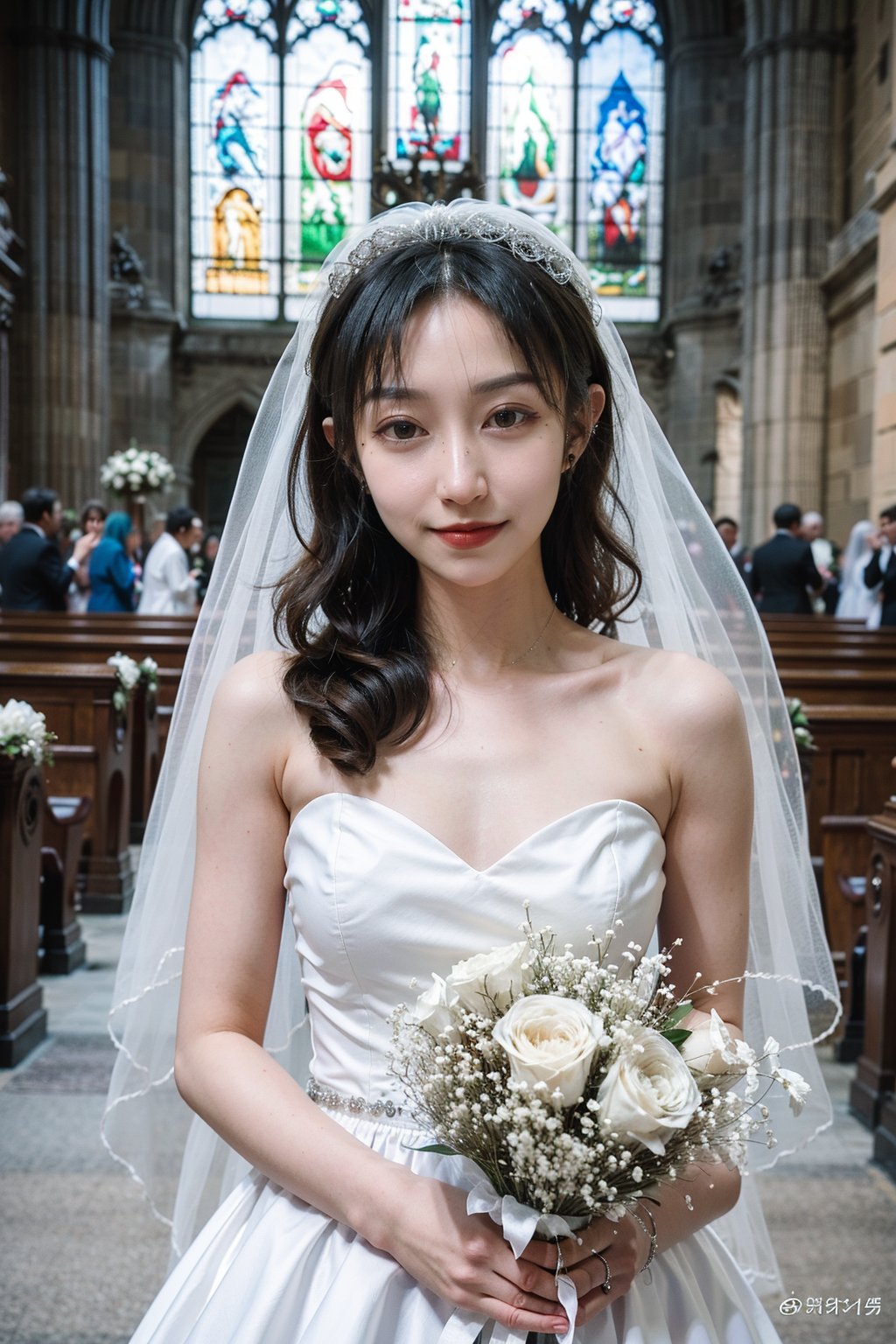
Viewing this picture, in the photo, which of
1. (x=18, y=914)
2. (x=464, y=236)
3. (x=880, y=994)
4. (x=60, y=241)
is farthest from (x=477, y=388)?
(x=60, y=241)

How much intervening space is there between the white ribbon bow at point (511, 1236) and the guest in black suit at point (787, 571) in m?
9.09

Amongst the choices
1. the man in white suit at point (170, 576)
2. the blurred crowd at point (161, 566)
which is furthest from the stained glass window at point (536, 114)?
the man in white suit at point (170, 576)

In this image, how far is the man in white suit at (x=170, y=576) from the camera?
957cm

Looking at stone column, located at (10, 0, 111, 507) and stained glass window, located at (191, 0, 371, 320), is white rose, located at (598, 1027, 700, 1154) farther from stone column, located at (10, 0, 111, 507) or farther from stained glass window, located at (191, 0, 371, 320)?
stained glass window, located at (191, 0, 371, 320)

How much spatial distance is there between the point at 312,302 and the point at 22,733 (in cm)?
297

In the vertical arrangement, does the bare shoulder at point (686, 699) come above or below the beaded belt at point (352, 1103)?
above

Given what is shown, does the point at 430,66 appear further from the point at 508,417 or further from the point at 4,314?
the point at 508,417

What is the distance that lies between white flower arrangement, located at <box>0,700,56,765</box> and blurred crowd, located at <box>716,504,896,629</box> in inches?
216

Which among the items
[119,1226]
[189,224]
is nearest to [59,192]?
[189,224]

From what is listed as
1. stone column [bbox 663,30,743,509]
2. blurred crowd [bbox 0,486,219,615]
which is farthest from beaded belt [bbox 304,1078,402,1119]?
stone column [bbox 663,30,743,509]

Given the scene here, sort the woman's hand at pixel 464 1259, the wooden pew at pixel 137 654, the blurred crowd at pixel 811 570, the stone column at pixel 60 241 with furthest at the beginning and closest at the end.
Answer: the stone column at pixel 60 241 → the blurred crowd at pixel 811 570 → the wooden pew at pixel 137 654 → the woman's hand at pixel 464 1259

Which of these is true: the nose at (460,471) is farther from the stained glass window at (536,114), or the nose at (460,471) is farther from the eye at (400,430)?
the stained glass window at (536,114)

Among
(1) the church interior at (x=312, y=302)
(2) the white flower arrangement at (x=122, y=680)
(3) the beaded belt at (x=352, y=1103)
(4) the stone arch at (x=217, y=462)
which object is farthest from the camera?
(4) the stone arch at (x=217, y=462)

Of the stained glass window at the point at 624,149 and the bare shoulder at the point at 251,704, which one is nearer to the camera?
the bare shoulder at the point at 251,704
